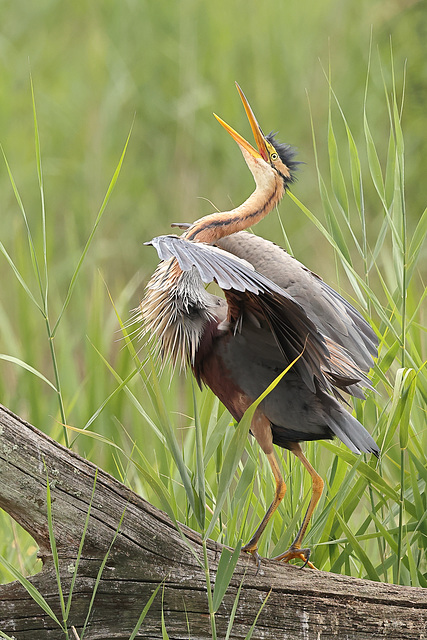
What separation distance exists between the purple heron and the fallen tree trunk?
0.39ft

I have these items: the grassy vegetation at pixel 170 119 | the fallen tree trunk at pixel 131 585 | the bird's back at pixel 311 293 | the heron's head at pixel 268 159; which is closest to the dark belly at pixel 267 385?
the bird's back at pixel 311 293

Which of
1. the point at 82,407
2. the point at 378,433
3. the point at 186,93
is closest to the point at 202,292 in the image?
the point at 378,433

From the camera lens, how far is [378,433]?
1.61 metres

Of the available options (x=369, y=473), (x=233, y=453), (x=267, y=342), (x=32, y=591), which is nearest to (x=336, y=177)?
(x=267, y=342)

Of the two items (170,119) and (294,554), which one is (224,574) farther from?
(170,119)

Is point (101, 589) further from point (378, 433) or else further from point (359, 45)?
point (359, 45)

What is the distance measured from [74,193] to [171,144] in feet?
1.75

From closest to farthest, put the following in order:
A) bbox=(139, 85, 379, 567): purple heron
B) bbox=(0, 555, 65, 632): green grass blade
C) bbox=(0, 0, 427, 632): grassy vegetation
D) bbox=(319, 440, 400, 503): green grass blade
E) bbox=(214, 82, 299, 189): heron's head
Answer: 1. bbox=(0, 555, 65, 632): green grass blade
2. bbox=(139, 85, 379, 567): purple heron
3. bbox=(319, 440, 400, 503): green grass blade
4. bbox=(214, 82, 299, 189): heron's head
5. bbox=(0, 0, 427, 632): grassy vegetation

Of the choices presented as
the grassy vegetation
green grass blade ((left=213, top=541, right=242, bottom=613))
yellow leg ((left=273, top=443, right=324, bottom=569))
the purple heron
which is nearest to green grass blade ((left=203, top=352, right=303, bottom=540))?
green grass blade ((left=213, top=541, right=242, bottom=613))

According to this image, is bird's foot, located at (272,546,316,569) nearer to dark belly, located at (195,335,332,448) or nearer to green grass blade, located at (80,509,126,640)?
dark belly, located at (195,335,332,448)

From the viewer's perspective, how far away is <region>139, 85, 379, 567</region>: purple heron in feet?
4.03

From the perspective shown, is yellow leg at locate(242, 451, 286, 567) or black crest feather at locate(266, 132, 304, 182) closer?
yellow leg at locate(242, 451, 286, 567)

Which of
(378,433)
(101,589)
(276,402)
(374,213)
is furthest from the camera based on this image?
(374,213)

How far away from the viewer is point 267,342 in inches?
50.4
